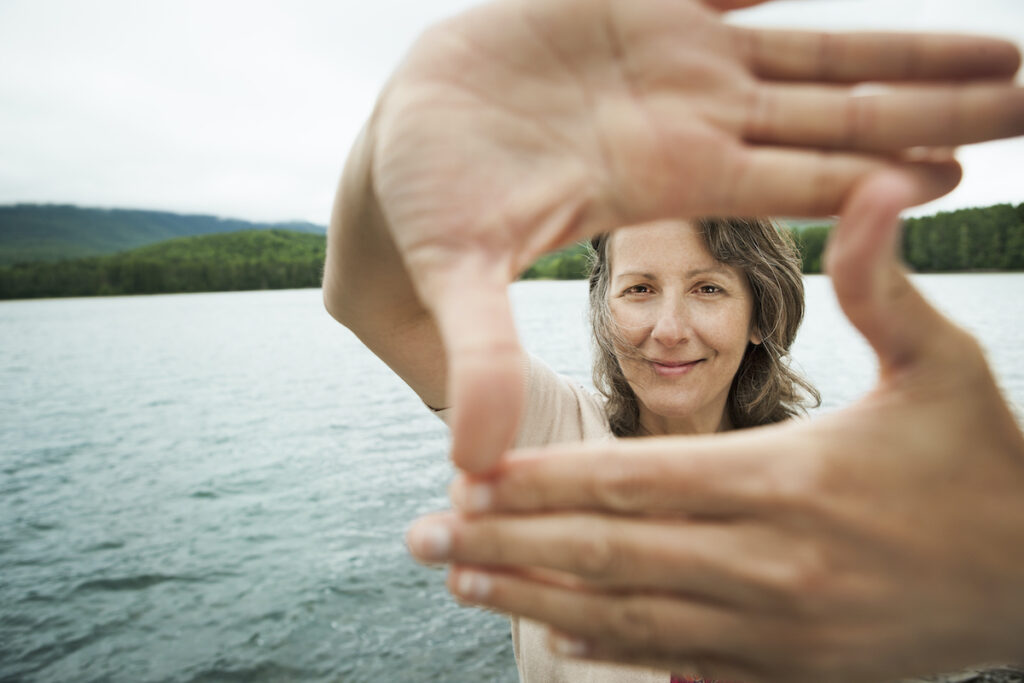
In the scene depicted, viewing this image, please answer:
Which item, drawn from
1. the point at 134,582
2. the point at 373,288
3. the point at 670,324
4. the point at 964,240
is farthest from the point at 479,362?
the point at 964,240

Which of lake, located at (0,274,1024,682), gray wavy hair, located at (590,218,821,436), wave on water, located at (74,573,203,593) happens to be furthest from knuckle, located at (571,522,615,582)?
wave on water, located at (74,573,203,593)

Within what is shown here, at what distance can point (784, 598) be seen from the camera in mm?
1049

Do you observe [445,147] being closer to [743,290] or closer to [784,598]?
[784,598]

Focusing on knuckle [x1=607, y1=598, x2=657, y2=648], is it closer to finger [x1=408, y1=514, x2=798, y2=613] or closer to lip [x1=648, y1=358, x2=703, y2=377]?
finger [x1=408, y1=514, x2=798, y2=613]

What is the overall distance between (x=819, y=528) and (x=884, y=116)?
0.76 meters

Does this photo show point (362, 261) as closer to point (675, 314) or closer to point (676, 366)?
point (675, 314)

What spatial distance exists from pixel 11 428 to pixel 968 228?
7215 cm

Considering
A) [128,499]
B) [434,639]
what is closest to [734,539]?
[434,639]

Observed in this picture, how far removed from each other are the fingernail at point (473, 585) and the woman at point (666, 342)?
1418mm

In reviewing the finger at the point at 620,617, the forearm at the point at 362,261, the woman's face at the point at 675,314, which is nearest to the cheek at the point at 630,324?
the woman's face at the point at 675,314

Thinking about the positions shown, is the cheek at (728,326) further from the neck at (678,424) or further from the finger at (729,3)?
the finger at (729,3)

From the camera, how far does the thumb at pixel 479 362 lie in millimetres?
995

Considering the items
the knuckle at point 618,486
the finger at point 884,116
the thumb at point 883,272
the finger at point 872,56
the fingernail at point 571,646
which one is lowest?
the fingernail at point 571,646

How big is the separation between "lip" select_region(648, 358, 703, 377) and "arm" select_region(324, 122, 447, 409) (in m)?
1.13
